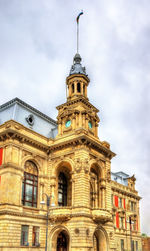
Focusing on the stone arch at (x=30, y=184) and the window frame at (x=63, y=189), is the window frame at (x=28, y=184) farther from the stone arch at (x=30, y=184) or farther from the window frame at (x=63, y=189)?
the window frame at (x=63, y=189)

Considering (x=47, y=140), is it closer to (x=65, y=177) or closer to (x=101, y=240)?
(x=65, y=177)

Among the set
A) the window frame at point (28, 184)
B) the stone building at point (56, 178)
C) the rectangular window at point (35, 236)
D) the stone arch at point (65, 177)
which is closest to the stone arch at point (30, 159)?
the stone building at point (56, 178)

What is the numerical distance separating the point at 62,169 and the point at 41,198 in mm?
6310

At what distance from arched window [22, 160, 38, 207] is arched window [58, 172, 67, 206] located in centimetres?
454

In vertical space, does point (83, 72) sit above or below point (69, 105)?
above

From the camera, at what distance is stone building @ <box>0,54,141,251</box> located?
123 feet

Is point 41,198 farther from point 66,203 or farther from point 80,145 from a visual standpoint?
point 80,145

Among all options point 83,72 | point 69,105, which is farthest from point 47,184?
point 83,72

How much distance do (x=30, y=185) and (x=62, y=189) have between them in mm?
6648

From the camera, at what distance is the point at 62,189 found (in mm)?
46188

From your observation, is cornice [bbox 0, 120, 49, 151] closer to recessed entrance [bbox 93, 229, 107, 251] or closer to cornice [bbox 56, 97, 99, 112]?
cornice [bbox 56, 97, 99, 112]

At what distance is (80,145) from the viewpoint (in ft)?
139

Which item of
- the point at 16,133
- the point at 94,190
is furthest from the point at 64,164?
the point at 16,133

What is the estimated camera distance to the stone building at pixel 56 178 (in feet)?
123
